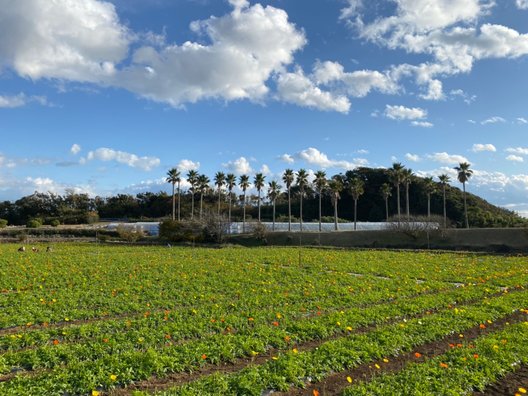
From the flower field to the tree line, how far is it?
65889mm

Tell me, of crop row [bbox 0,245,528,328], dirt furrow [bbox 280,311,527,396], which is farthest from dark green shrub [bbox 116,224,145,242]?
dirt furrow [bbox 280,311,527,396]

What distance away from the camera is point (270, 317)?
10859 millimetres

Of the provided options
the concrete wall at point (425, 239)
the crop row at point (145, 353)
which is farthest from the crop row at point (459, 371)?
the concrete wall at point (425, 239)

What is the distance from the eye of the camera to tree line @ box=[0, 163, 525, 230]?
85062mm

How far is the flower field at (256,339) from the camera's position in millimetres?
6562

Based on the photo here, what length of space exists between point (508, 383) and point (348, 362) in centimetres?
279

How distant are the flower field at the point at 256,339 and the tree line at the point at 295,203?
216 feet

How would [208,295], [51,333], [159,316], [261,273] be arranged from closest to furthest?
[51,333]
[159,316]
[208,295]
[261,273]

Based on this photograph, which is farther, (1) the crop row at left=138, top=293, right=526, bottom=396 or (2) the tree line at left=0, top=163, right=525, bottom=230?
(2) the tree line at left=0, top=163, right=525, bottom=230

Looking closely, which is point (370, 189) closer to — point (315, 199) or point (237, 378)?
point (315, 199)

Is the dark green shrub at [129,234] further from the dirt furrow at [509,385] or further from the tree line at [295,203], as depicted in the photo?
the dirt furrow at [509,385]

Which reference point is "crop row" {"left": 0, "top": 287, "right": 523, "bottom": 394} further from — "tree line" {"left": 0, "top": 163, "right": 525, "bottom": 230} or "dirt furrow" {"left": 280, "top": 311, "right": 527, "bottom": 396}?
"tree line" {"left": 0, "top": 163, "right": 525, "bottom": 230}

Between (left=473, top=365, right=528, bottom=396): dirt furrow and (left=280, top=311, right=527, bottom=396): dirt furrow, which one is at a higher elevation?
(left=280, top=311, right=527, bottom=396): dirt furrow

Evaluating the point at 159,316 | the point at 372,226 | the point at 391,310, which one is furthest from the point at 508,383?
the point at 372,226
